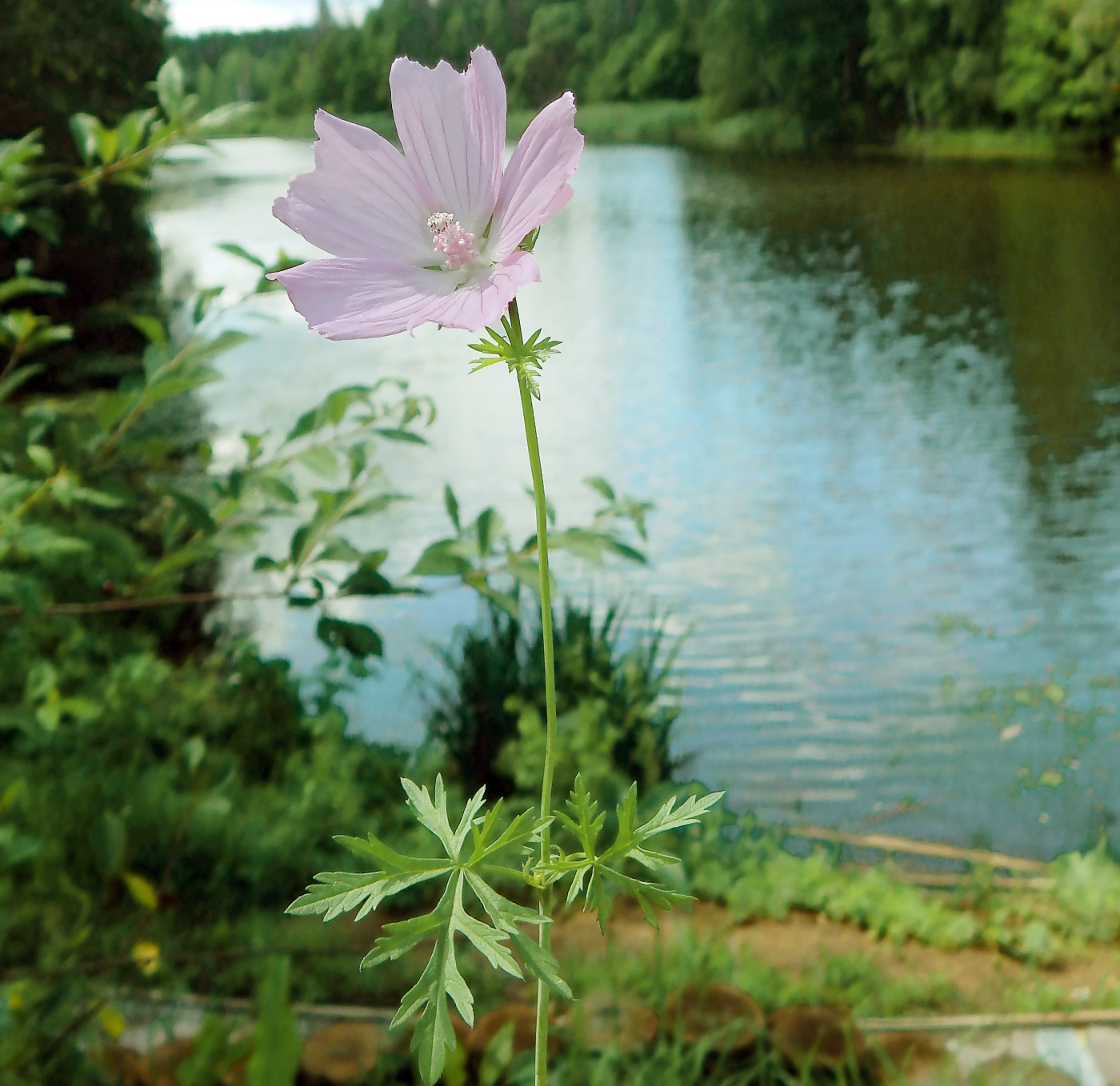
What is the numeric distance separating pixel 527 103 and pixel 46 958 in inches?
65.5

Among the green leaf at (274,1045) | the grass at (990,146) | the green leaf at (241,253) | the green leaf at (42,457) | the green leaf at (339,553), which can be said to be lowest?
the green leaf at (274,1045)

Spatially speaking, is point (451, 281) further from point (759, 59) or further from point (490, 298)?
point (759, 59)

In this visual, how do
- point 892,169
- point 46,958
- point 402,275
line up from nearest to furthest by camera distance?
point 402,275
point 46,958
point 892,169

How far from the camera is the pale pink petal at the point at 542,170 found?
17cm

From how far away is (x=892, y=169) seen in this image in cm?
296

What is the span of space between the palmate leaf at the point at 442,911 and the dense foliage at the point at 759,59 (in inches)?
60.5

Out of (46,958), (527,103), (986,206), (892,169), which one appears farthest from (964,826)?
(892,169)

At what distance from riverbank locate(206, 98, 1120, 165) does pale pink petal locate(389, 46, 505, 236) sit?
2124mm

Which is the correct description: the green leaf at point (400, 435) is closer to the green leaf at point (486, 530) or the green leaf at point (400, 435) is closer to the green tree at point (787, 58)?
the green leaf at point (486, 530)

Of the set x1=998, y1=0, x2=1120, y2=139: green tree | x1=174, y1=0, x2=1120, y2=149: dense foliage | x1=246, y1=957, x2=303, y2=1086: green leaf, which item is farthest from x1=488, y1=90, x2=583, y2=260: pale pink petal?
x1=998, y1=0, x2=1120, y2=139: green tree

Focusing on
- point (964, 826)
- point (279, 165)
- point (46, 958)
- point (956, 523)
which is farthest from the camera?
point (279, 165)

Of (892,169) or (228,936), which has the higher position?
(892,169)

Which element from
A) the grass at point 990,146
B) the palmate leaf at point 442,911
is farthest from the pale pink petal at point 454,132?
the grass at point 990,146

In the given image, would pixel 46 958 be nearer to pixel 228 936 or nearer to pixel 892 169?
pixel 228 936
